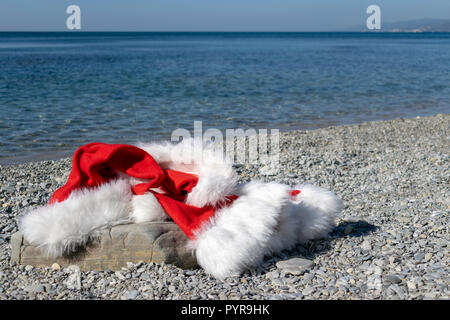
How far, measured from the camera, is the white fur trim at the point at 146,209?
388cm

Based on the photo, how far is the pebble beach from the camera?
3.42 meters

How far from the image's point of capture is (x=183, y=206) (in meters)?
3.81

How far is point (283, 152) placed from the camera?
8.68 meters

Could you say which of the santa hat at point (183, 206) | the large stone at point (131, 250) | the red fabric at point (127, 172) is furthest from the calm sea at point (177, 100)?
the large stone at point (131, 250)

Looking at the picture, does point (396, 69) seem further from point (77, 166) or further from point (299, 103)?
point (77, 166)

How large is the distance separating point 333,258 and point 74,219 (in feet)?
7.45

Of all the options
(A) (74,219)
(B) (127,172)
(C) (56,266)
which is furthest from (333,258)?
(C) (56,266)

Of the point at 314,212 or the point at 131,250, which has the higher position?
the point at 314,212

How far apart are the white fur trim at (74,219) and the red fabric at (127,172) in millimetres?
146

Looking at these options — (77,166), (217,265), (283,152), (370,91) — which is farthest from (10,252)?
(370,91)

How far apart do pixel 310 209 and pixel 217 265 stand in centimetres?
120

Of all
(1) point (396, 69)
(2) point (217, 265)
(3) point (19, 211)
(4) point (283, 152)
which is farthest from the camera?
(1) point (396, 69)

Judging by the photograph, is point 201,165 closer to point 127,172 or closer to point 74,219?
point 127,172

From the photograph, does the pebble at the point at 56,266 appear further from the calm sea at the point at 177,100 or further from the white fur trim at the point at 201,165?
the calm sea at the point at 177,100
